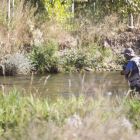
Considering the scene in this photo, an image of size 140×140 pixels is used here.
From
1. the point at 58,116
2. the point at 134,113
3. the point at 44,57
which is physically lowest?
the point at 134,113

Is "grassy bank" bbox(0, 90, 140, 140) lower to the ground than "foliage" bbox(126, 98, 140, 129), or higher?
higher

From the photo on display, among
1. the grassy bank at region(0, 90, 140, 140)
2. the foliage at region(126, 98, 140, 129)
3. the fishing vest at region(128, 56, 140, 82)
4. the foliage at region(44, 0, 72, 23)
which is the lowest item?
the foliage at region(126, 98, 140, 129)

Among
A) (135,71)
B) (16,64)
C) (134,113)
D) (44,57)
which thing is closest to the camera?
(134,113)

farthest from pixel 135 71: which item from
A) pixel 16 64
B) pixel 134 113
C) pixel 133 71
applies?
pixel 16 64

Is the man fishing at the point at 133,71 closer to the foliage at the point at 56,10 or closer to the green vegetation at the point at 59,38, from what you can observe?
the green vegetation at the point at 59,38

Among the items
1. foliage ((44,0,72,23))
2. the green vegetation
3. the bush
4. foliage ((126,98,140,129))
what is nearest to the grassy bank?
A: foliage ((126,98,140,129))

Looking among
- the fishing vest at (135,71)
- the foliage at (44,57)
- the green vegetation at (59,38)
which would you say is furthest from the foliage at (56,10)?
the fishing vest at (135,71)

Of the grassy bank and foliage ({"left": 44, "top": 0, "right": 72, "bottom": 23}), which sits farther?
foliage ({"left": 44, "top": 0, "right": 72, "bottom": 23})

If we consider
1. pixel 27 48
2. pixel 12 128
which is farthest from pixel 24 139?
pixel 27 48

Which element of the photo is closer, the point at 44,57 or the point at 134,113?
the point at 134,113

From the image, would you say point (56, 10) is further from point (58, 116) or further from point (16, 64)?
point (58, 116)

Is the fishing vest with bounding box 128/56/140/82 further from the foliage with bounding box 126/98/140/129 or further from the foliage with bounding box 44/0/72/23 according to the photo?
the foliage with bounding box 44/0/72/23

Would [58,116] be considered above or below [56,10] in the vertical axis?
below

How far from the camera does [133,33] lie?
61.0 feet
